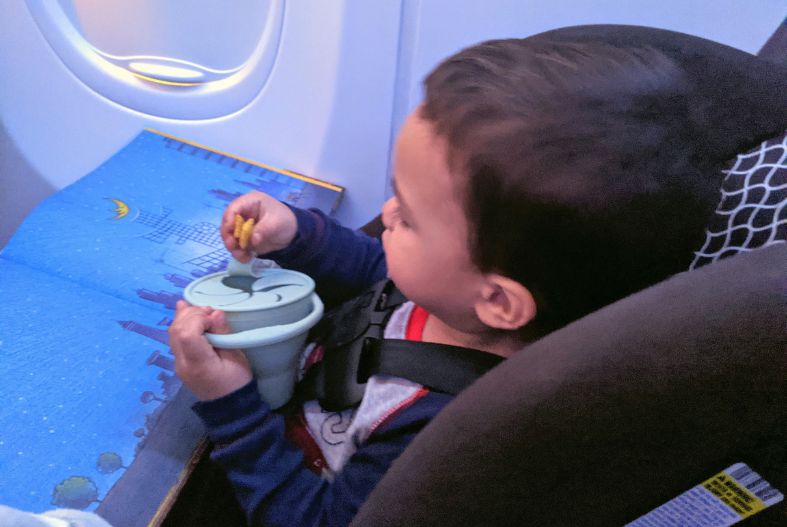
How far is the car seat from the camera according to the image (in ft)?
1.10

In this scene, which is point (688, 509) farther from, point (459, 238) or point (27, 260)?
point (27, 260)

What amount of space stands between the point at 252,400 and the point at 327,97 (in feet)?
2.00

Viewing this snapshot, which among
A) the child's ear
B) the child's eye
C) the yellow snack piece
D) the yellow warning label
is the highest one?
the child's eye

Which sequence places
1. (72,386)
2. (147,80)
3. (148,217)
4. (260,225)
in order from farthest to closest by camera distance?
1. (147,80)
2. (148,217)
3. (260,225)
4. (72,386)

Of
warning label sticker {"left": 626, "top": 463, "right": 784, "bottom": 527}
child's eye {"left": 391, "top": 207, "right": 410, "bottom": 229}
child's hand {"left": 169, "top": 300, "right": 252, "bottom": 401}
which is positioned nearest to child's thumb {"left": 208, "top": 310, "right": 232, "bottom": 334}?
child's hand {"left": 169, "top": 300, "right": 252, "bottom": 401}

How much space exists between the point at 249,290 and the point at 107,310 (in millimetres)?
225

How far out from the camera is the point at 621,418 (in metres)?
0.34

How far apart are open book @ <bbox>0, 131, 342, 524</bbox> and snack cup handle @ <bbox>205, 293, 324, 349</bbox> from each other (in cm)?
11

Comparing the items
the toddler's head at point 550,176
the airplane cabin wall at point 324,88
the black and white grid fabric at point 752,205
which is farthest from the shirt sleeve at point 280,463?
the airplane cabin wall at point 324,88

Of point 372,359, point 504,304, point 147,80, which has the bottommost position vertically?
point 372,359

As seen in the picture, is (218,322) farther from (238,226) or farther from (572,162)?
(572,162)

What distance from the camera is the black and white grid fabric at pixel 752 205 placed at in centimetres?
54

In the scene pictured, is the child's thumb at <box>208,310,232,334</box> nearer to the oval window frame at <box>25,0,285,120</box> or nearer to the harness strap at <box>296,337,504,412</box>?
the harness strap at <box>296,337,504,412</box>

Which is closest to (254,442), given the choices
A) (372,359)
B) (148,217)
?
(372,359)
